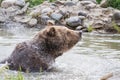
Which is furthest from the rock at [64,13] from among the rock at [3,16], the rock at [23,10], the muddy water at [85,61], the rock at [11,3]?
the muddy water at [85,61]

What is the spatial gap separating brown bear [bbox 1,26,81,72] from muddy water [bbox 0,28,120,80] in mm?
237

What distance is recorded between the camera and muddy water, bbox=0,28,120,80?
7027 millimetres

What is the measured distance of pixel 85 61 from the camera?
28.3ft

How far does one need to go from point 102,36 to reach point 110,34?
2.22 ft

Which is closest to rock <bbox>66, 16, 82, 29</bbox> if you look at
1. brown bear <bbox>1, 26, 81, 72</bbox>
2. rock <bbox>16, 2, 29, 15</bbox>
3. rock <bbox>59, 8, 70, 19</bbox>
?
rock <bbox>59, 8, 70, 19</bbox>

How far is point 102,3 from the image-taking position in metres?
17.1

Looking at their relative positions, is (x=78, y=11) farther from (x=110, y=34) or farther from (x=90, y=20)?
(x=110, y=34)

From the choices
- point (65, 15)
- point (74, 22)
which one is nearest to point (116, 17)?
point (74, 22)

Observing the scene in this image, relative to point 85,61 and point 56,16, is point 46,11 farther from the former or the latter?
point 85,61

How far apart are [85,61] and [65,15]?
8063mm

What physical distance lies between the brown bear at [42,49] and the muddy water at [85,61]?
237 millimetres

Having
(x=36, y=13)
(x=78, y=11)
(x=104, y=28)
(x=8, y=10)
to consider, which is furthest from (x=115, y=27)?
(x=8, y=10)

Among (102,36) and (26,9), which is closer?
(102,36)

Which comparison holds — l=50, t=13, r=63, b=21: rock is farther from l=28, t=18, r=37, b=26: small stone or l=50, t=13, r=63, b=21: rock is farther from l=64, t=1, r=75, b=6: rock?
l=64, t=1, r=75, b=6: rock
